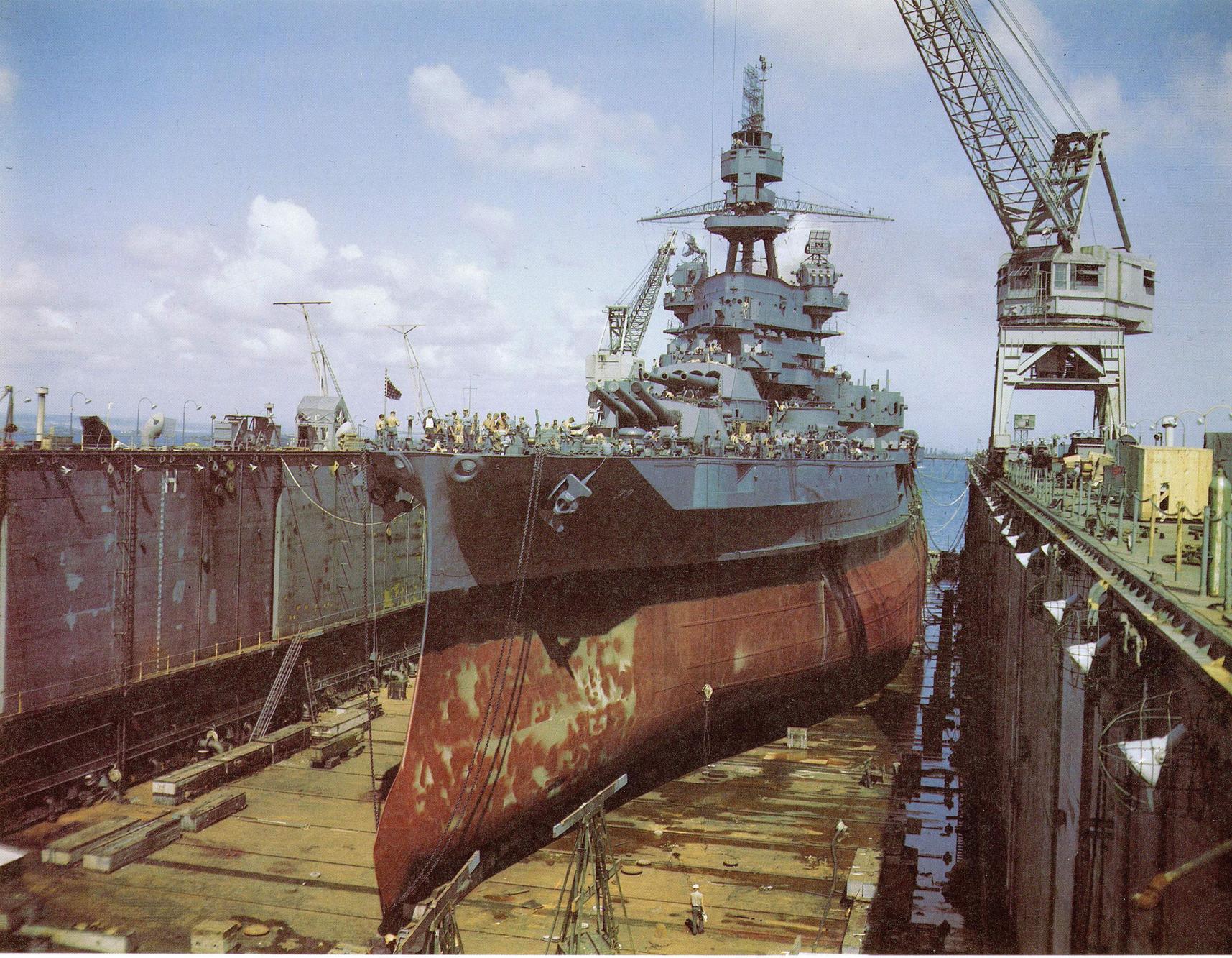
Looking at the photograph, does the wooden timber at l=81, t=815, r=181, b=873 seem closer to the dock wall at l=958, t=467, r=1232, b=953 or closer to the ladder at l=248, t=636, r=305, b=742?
the ladder at l=248, t=636, r=305, b=742

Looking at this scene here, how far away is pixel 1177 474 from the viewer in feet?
36.6

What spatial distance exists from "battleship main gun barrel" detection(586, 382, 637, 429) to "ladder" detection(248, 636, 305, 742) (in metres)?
9.56

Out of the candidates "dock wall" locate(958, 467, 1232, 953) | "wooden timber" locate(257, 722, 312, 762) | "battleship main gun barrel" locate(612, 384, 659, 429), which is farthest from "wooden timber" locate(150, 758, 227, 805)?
"dock wall" locate(958, 467, 1232, 953)

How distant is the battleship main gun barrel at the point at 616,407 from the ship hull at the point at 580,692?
12.2 feet

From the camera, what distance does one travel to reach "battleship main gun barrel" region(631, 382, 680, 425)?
58.5 ft

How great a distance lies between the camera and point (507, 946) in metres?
10.9

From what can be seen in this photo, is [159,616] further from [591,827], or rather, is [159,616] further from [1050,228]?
[1050,228]

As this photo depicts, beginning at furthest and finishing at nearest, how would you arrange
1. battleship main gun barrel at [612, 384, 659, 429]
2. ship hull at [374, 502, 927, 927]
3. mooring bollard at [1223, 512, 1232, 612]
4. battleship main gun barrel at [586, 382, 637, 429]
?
battleship main gun barrel at [612, 384, 659, 429] → battleship main gun barrel at [586, 382, 637, 429] → ship hull at [374, 502, 927, 927] → mooring bollard at [1223, 512, 1232, 612]

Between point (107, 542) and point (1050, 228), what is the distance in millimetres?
26627

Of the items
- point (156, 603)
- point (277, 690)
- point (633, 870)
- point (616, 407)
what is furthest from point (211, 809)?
point (616, 407)

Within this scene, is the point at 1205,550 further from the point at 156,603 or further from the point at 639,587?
the point at 156,603

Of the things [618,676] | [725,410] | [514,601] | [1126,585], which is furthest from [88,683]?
[1126,585]

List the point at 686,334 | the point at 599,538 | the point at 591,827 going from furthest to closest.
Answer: the point at 686,334, the point at 599,538, the point at 591,827

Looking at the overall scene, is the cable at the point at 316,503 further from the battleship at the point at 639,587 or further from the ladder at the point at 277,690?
the battleship at the point at 639,587
